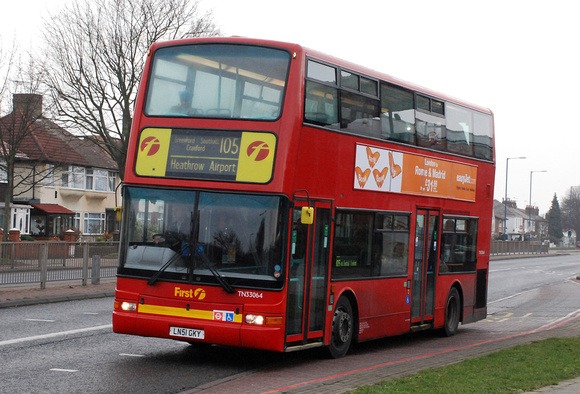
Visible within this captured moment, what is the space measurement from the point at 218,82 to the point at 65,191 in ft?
169

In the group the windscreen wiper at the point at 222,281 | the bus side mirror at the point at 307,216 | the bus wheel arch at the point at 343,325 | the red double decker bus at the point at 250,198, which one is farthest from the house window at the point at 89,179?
the bus side mirror at the point at 307,216

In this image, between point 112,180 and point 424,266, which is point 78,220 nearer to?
point 112,180

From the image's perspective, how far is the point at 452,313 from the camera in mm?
16250

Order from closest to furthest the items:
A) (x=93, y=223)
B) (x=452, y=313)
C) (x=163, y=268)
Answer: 1. (x=163, y=268)
2. (x=452, y=313)
3. (x=93, y=223)

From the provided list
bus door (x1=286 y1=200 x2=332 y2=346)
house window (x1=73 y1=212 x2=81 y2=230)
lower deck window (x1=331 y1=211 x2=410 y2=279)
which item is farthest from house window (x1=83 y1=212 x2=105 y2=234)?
bus door (x1=286 y1=200 x2=332 y2=346)

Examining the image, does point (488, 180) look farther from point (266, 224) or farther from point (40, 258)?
point (40, 258)

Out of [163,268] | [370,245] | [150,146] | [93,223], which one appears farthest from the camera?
[93,223]

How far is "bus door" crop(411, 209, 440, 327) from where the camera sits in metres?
14.3

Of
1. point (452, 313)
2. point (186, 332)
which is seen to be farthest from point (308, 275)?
point (452, 313)

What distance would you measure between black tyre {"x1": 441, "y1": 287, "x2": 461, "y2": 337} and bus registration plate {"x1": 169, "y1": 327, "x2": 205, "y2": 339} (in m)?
6.89

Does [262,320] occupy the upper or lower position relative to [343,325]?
upper

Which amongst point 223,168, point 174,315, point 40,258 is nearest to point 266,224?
point 223,168

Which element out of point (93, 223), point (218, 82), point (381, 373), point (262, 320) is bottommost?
point (381, 373)

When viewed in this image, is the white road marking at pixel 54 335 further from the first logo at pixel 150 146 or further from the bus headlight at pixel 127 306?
the first logo at pixel 150 146
